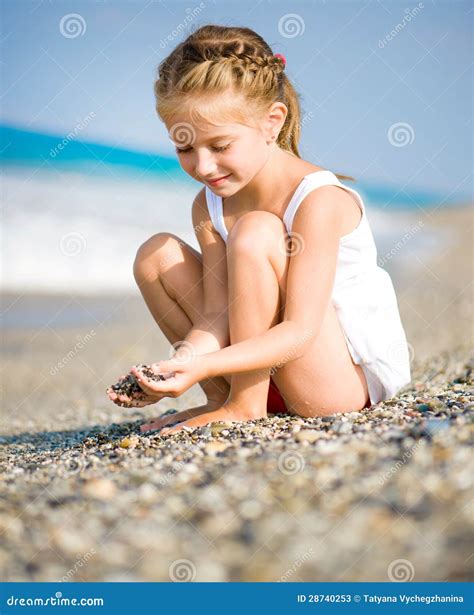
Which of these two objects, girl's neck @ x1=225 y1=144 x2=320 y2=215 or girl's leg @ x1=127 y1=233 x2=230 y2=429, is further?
girl's leg @ x1=127 y1=233 x2=230 y2=429

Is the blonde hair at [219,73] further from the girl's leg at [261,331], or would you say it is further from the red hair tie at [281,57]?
the girl's leg at [261,331]

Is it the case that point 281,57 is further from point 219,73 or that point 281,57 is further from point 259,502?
point 259,502

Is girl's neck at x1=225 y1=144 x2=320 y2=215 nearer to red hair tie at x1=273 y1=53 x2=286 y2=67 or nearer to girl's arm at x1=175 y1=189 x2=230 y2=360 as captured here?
girl's arm at x1=175 y1=189 x2=230 y2=360

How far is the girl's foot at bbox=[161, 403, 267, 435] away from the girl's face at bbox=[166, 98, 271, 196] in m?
1.01

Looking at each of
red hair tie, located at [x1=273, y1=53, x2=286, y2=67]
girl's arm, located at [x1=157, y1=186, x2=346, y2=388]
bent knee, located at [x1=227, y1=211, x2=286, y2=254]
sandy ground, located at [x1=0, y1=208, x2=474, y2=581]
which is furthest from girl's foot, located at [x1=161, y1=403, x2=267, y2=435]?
red hair tie, located at [x1=273, y1=53, x2=286, y2=67]

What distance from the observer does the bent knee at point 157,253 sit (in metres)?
3.74

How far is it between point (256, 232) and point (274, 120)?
627 mm

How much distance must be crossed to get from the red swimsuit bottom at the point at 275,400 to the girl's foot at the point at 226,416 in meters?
0.24

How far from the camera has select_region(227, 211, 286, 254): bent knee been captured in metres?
3.23

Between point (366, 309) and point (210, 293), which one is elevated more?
point (366, 309)

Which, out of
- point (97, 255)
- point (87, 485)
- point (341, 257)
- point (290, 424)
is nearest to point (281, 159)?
point (341, 257)

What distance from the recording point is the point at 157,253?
3748mm

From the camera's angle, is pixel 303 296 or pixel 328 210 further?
pixel 328 210

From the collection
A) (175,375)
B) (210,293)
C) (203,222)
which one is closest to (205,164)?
(203,222)
